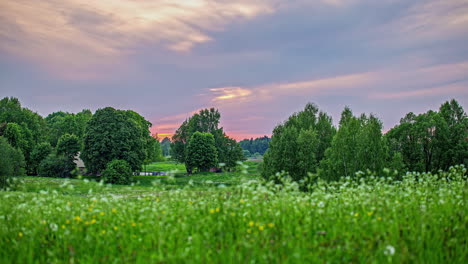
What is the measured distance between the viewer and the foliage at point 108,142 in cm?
4944

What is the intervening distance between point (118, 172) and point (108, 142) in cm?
523

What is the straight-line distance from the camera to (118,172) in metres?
47.0

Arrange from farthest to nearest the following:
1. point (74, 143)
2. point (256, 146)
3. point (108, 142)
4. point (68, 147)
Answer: point (256, 146) → point (74, 143) → point (68, 147) → point (108, 142)

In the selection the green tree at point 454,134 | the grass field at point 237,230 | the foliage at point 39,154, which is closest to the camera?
the grass field at point 237,230

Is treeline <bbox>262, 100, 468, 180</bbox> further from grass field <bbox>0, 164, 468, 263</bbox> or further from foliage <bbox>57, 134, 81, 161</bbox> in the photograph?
foliage <bbox>57, 134, 81, 161</bbox>

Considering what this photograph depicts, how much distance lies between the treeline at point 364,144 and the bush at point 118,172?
1966 cm

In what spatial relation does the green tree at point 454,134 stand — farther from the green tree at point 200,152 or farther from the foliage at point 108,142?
the foliage at point 108,142

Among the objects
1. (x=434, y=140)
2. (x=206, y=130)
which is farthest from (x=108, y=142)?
(x=434, y=140)

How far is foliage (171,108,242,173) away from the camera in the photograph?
77.2 m

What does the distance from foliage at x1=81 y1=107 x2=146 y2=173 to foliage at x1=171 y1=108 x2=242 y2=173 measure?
81.9 feet

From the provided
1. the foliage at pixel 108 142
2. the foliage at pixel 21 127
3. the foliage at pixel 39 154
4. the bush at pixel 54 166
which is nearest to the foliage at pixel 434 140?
the foliage at pixel 108 142

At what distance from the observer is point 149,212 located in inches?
270

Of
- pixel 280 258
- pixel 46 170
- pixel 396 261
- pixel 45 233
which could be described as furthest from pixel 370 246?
pixel 46 170

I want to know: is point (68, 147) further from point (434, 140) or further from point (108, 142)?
point (434, 140)
